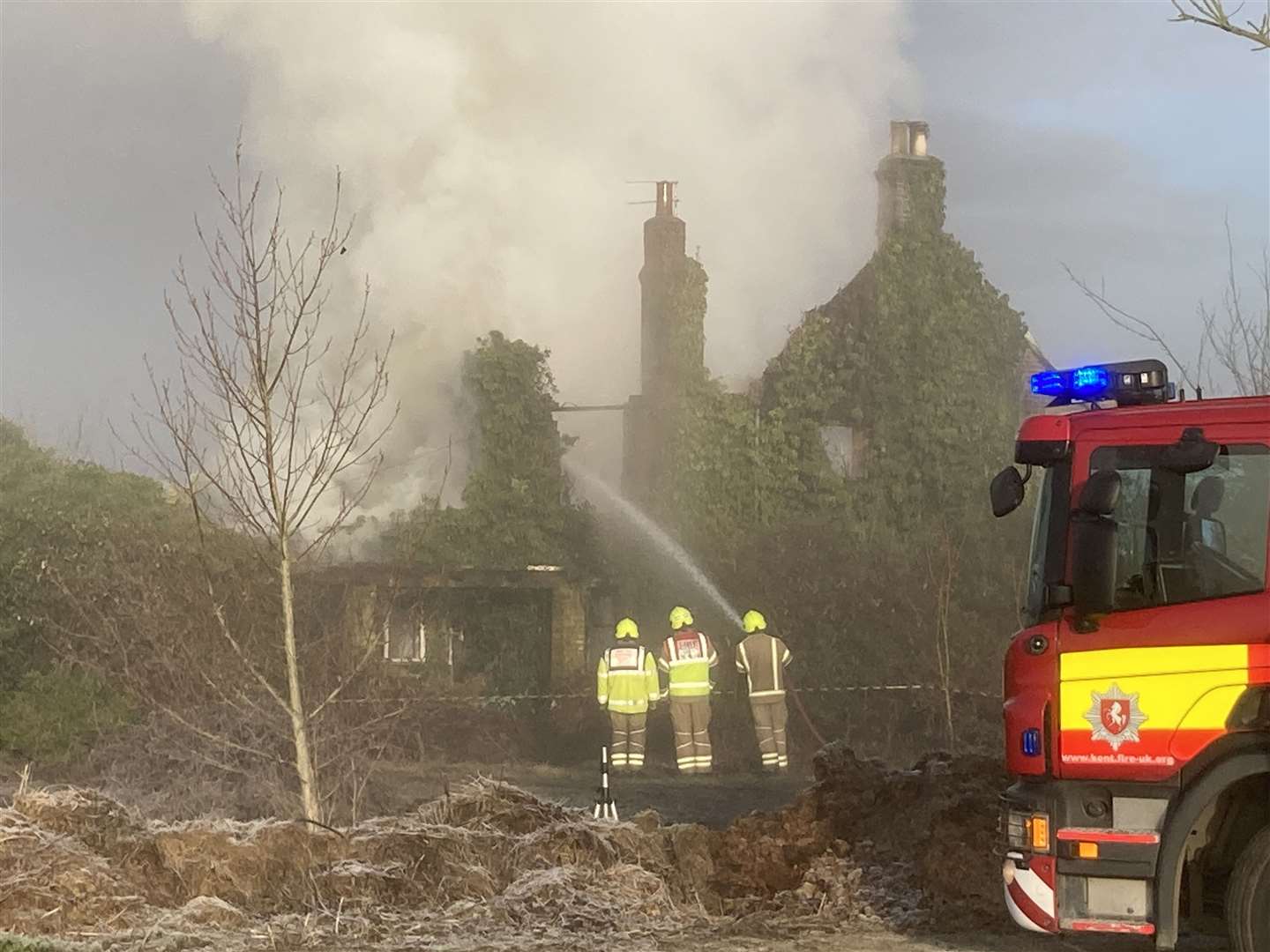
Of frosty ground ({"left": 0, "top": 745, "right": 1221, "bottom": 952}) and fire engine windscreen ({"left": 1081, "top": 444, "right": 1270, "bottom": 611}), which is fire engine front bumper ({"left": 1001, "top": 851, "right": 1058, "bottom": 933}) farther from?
fire engine windscreen ({"left": 1081, "top": 444, "right": 1270, "bottom": 611})

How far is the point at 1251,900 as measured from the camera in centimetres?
614

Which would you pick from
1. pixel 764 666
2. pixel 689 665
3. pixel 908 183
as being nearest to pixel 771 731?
pixel 764 666

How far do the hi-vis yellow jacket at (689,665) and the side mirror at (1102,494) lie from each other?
10.3m

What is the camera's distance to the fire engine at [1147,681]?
20.1ft

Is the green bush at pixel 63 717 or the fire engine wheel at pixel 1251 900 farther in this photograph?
the green bush at pixel 63 717

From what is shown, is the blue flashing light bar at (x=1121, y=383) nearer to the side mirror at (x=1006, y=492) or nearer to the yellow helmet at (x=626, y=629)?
the side mirror at (x=1006, y=492)

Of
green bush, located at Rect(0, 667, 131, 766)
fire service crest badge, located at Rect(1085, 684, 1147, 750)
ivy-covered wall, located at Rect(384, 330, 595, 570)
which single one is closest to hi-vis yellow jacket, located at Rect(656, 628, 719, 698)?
green bush, located at Rect(0, 667, 131, 766)

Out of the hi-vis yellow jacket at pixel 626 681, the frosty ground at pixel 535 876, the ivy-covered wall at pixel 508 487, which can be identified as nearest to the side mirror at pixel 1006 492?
the frosty ground at pixel 535 876

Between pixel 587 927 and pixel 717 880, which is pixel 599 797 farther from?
pixel 587 927

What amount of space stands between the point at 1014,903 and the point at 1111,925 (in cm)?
41

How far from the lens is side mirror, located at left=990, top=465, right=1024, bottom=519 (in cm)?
652

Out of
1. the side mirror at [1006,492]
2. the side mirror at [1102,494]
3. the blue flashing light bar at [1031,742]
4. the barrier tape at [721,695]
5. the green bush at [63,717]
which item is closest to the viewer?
the side mirror at [1102,494]

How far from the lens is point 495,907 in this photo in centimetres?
815

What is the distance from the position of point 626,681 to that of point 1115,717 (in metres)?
10.3
